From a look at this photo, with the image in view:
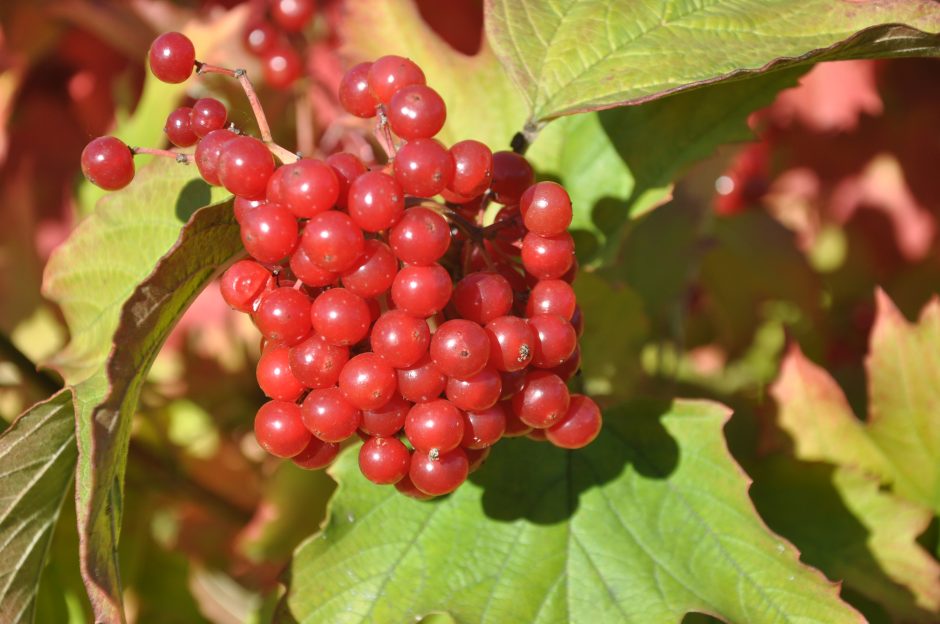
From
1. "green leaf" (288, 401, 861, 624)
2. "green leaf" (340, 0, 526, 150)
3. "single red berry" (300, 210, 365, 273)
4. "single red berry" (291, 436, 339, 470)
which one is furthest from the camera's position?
"green leaf" (340, 0, 526, 150)

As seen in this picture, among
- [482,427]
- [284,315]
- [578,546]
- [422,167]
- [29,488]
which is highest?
[422,167]

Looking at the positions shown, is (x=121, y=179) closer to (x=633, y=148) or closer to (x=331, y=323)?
(x=331, y=323)

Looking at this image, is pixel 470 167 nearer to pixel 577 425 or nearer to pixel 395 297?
pixel 395 297

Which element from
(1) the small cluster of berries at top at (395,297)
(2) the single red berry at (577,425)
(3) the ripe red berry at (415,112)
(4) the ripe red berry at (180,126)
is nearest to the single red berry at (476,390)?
(1) the small cluster of berries at top at (395,297)

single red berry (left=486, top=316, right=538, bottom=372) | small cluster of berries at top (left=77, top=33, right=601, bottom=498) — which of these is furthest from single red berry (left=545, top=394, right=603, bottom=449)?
single red berry (left=486, top=316, right=538, bottom=372)

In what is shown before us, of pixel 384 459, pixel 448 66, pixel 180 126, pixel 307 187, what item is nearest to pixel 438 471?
pixel 384 459

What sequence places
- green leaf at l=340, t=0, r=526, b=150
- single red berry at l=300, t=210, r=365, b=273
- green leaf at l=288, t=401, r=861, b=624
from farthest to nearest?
green leaf at l=340, t=0, r=526, b=150
green leaf at l=288, t=401, r=861, b=624
single red berry at l=300, t=210, r=365, b=273

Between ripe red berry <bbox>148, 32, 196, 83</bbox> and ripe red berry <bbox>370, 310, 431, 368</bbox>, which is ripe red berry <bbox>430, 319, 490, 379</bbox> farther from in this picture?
ripe red berry <bbox>148, 32, 196, 83</bbox>
